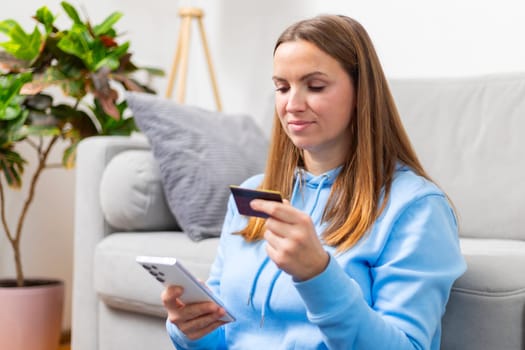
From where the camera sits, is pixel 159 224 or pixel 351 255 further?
pixel 159 224

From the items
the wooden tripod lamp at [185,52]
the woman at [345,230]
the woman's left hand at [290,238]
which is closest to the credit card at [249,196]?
the woman's left hand at [290,238]

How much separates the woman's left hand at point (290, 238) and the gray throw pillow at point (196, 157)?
96 centimetres

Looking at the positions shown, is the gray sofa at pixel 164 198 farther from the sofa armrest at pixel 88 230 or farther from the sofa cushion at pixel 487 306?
the sofa cushion at pixel 487 306

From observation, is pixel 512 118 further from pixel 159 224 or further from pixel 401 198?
pixel 159 224

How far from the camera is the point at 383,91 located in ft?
3.76

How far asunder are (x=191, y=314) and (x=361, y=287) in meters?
0.27

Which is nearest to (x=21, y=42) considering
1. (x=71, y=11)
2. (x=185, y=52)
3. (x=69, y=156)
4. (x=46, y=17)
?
(x=46, y=17)

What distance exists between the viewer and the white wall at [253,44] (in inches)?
89.4

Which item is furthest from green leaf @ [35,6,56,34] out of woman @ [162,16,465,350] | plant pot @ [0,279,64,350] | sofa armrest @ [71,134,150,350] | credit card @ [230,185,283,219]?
credit card @ [230,185,283,219]

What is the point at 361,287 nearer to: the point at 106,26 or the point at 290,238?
the point at 290,238

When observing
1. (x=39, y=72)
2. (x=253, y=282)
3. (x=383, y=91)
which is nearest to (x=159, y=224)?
(x=39, y=72)

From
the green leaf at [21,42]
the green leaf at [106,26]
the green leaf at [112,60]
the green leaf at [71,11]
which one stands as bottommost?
the green leaf at [112,60]

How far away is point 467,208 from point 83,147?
1073mm

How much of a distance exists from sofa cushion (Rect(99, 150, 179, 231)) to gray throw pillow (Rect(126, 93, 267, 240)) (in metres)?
0.05
